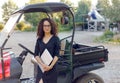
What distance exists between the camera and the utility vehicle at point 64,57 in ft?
20.5

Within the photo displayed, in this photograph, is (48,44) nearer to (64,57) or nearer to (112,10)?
(64,57)

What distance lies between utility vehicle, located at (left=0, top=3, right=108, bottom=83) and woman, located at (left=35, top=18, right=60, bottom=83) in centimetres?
72

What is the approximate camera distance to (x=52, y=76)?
219 inches

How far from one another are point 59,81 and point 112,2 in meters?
25.5

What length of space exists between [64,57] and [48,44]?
57.5 inches

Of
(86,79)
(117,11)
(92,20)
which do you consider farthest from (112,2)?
(86,79)

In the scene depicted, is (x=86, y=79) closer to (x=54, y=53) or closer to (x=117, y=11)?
(x=54, y=53)

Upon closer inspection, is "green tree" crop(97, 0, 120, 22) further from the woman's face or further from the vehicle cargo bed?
the woman's face

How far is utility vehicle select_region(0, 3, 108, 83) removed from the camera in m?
6.25

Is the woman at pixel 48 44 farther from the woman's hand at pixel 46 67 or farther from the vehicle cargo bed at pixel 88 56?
the vehicle cargo bed at pixel 88 56

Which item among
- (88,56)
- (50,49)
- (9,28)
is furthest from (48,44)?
(88,56)

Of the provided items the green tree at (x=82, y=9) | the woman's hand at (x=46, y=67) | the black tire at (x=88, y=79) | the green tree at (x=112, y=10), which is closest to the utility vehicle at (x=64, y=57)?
the black tire at (x=88, y=79)

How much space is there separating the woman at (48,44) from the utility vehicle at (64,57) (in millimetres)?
716

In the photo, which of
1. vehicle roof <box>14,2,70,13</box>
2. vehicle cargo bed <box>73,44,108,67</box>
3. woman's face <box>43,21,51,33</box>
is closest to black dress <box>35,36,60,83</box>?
woman's face <box>43,21,51,33</box>
